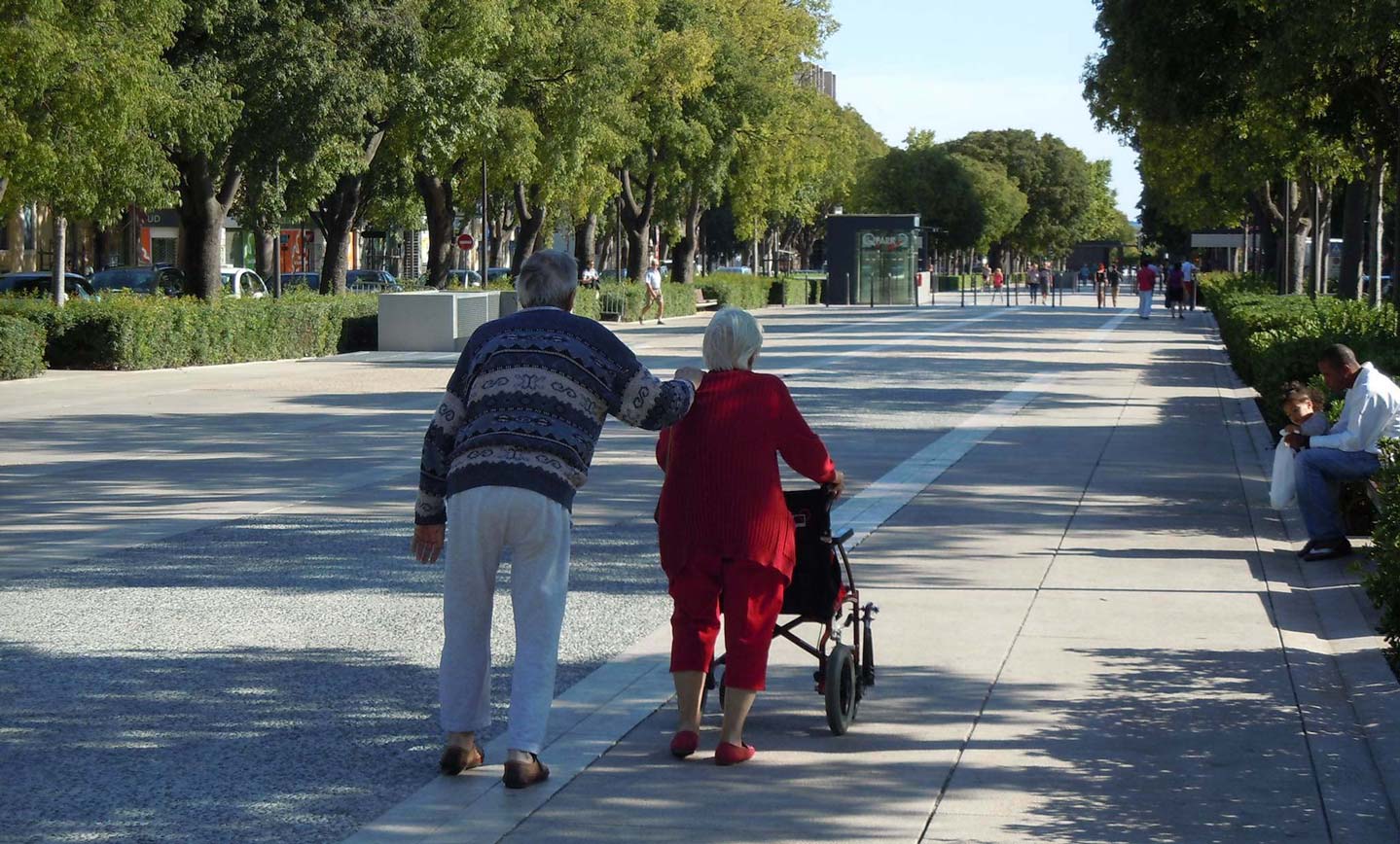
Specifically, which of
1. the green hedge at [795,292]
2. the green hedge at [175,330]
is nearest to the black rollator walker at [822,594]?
the green hedge at [175,330]

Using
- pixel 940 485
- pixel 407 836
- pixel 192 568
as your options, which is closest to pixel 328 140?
pixel 940 485

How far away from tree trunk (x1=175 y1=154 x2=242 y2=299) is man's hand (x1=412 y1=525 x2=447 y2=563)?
84.9 feet

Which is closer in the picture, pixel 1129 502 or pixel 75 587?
pixel 75 587

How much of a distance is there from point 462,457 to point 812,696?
75.7 inches

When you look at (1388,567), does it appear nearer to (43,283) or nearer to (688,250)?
(43,283)

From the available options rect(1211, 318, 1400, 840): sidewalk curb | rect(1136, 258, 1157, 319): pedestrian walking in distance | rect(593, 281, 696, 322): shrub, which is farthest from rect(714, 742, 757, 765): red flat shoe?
rect(1136, 258, 1157, 319): pedestrian walking in distance

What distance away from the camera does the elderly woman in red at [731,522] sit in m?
5.71

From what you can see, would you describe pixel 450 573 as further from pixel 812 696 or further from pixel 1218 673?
pixel 1218 673

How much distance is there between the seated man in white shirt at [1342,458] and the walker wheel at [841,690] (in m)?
4.48

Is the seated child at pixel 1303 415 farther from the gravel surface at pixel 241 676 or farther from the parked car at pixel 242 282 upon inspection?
the parked car at pixel 242 282

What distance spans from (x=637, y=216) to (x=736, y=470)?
48496 millimetres

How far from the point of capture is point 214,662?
718 cm

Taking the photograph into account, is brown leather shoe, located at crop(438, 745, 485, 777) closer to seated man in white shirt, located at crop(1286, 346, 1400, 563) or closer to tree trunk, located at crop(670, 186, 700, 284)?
seated man in white shirt, located at crop(1286, 346, 1400, 563)

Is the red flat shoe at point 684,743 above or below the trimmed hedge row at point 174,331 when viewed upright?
below
